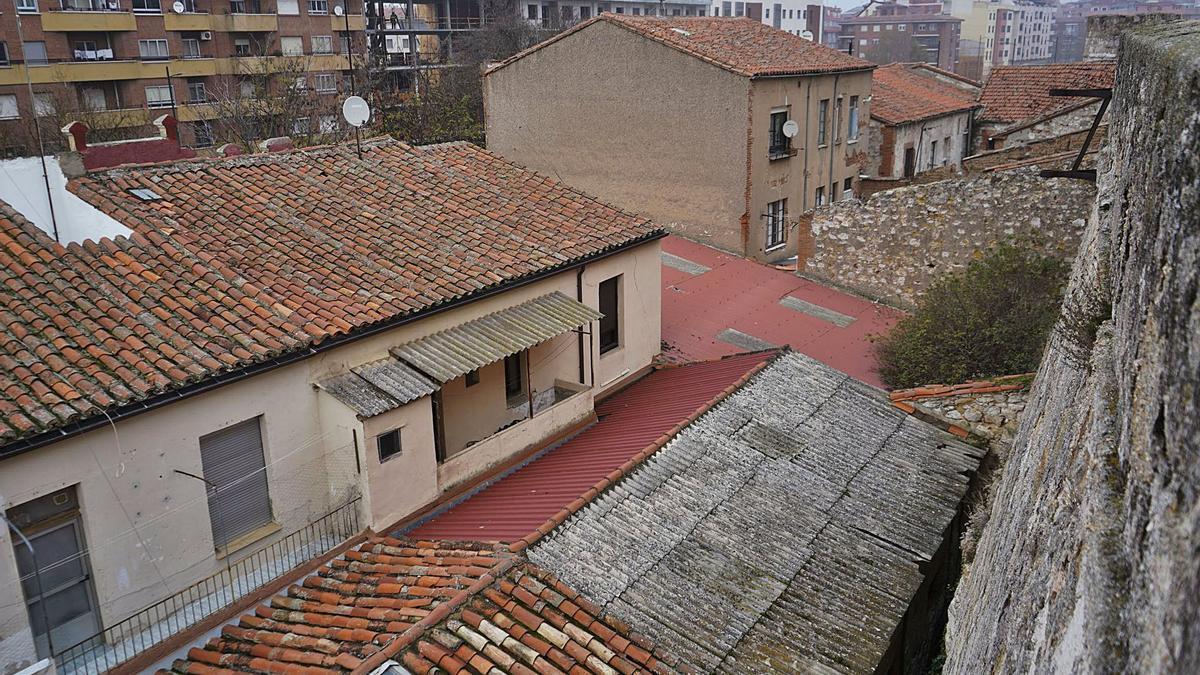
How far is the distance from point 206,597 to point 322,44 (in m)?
47.0

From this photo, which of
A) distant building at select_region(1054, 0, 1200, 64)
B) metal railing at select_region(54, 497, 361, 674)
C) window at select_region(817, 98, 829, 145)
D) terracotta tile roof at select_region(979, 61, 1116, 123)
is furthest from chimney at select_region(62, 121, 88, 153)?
distant building at select_region(1054, 0, 1200, 64)

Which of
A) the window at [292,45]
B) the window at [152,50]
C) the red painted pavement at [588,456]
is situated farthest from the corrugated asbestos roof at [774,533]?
the window at [292,45]

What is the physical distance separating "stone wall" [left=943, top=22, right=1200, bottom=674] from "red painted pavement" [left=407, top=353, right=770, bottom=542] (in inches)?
204

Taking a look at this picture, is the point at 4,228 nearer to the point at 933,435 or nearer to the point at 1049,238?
the point at 933,435

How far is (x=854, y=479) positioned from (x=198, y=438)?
7.04 m

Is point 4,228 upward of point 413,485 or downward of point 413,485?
upward

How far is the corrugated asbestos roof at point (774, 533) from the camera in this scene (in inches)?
313

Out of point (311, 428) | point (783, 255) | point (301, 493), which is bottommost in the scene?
point (783, 255)

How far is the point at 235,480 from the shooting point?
8766mm

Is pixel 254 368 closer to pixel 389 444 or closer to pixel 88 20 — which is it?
pixel 389 444

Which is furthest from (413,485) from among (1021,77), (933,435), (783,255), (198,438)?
(1021,77)

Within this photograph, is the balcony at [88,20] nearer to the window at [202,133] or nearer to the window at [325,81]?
the window at [202,133]

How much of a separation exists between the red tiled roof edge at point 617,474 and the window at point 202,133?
32.6 metres

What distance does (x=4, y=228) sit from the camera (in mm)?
9234
